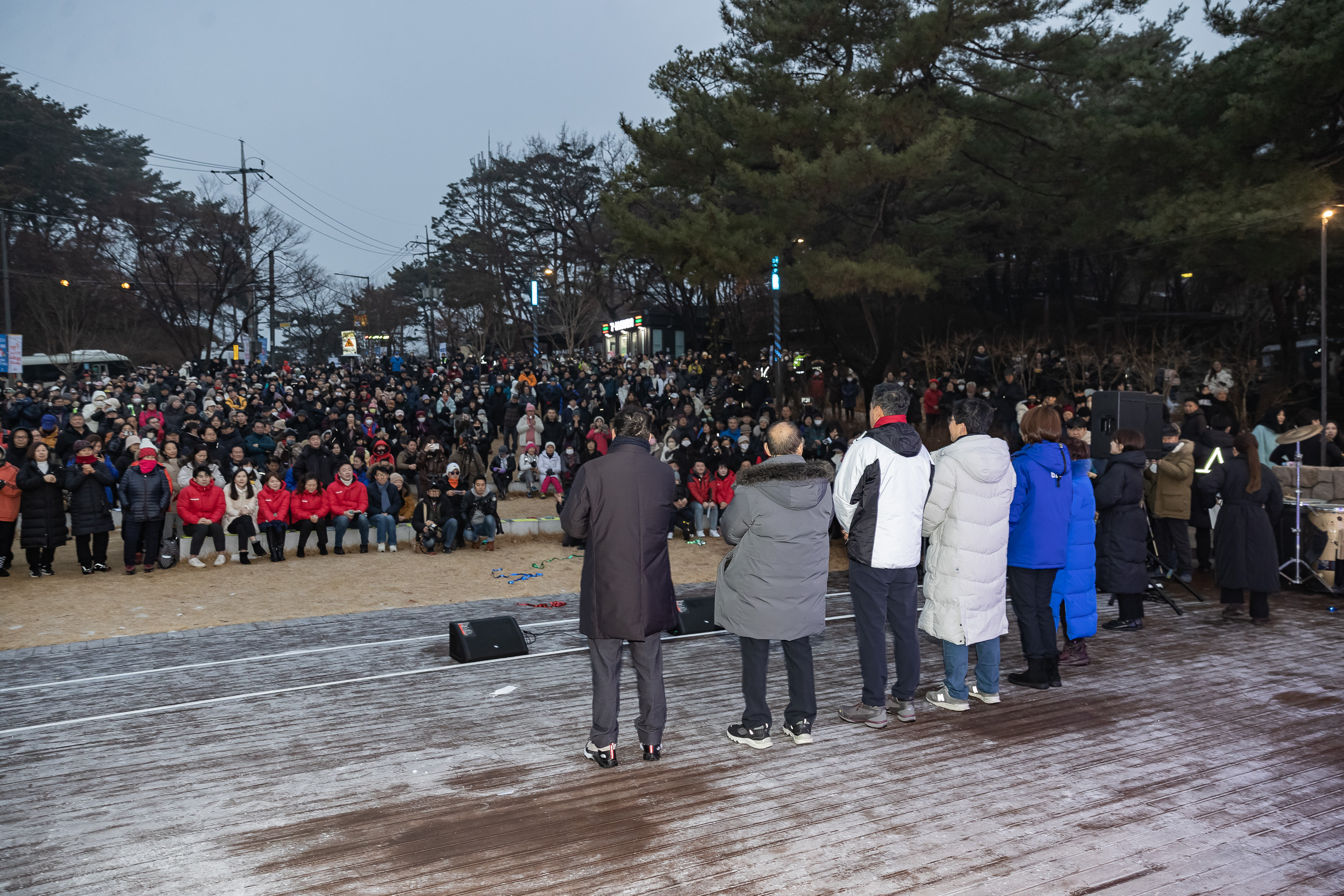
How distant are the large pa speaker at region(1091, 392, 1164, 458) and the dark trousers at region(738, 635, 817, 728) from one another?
13.2 ft

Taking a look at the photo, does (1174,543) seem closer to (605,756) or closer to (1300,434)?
(1300,434)

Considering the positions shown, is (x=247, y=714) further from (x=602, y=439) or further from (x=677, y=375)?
(x=677, y=375)

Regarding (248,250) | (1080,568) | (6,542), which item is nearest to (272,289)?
(248,250)

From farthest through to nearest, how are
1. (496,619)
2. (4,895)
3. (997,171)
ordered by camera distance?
(997,171) → (496,619) → (4,895)

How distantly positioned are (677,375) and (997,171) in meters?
8.75

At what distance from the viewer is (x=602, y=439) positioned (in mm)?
13875

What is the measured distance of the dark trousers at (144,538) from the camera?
31.8 feet

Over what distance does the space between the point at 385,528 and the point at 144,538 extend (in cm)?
263

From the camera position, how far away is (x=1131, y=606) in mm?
6398

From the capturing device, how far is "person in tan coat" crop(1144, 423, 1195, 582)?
790 cm

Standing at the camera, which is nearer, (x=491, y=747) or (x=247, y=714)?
(x=491, y=747)

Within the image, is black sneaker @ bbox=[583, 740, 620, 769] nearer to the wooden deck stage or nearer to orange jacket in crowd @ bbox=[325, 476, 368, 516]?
the wooden deck stage

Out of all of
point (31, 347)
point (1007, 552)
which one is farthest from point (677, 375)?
point (31, 347)

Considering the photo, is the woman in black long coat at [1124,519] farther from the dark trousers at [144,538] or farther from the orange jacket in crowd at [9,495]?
the orange jacket in crowd at [9,495]
